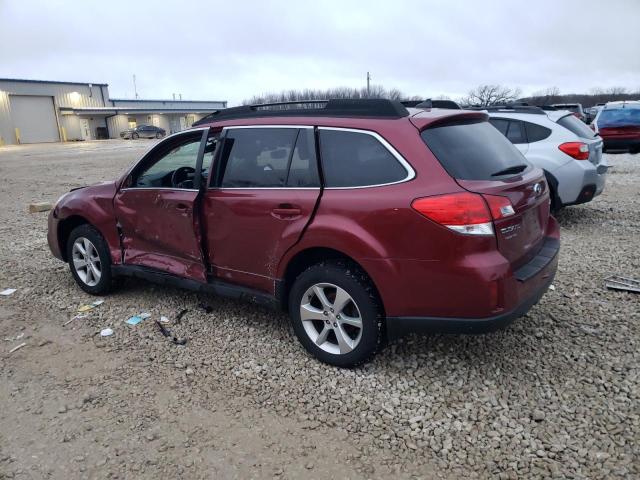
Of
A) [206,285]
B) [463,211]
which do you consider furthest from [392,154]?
[206,285]

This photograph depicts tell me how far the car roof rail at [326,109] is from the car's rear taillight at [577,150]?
14.3ft

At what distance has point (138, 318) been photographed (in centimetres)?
446

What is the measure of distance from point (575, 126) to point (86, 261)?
21.9 feet

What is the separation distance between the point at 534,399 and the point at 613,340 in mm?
1107

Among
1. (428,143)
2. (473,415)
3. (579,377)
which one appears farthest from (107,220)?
(579,377)

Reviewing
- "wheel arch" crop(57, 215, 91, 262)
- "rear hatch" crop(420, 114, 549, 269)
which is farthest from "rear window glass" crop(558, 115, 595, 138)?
"wheel arch" crop(57, 215, 91, 262)

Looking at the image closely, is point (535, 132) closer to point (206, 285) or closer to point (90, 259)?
point (206, 285)

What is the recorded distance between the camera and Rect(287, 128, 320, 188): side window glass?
11.2ft

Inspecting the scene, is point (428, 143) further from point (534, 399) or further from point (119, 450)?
point (119, 450)

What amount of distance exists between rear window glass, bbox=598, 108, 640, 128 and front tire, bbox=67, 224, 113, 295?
1609 centimetres

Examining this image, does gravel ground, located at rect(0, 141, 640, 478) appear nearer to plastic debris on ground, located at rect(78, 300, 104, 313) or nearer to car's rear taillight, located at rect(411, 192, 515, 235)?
plastic debris on ground, located at rect(78, 300, 104, 313)

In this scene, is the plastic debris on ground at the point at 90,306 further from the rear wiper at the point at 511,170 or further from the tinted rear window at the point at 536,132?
the tinted rear window at the point at 536,132

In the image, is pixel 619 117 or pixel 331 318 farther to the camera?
pixel 619 117

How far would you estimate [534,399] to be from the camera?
3078 mm
